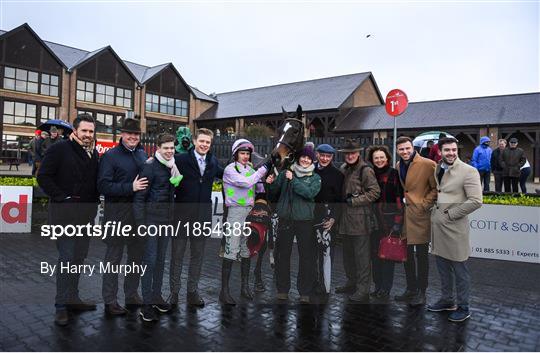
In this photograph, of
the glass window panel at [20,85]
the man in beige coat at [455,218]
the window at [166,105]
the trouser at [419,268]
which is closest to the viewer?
the man in beige coat at [455,218]

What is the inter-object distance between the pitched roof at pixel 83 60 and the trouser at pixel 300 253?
118ft

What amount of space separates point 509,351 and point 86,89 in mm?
38270

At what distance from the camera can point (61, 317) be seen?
4.05 m

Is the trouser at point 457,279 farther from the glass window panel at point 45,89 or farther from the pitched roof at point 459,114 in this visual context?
the glass window panel at point 45,89

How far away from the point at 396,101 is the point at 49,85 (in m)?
33.1

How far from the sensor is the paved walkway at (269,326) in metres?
3.66

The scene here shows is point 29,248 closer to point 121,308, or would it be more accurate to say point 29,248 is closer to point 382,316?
point 121,308

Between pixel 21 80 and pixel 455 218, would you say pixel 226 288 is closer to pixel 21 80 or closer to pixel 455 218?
pixel 455 218

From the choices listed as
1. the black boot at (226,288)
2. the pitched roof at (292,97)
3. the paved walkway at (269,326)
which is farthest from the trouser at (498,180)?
the pitched roof at (292,97)

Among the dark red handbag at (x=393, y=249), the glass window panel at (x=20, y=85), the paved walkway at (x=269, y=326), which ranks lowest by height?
the paved walkway at (x=269, y=326)

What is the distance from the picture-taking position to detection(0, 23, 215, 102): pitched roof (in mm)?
34916

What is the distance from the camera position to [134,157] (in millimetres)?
4422

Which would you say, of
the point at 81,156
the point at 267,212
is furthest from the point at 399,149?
the point at 81,156

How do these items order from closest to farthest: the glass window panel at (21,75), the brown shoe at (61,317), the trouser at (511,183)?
the brown shoe at (61,317)
the trouser at (511,183)
the glass window panel at (21,75)
